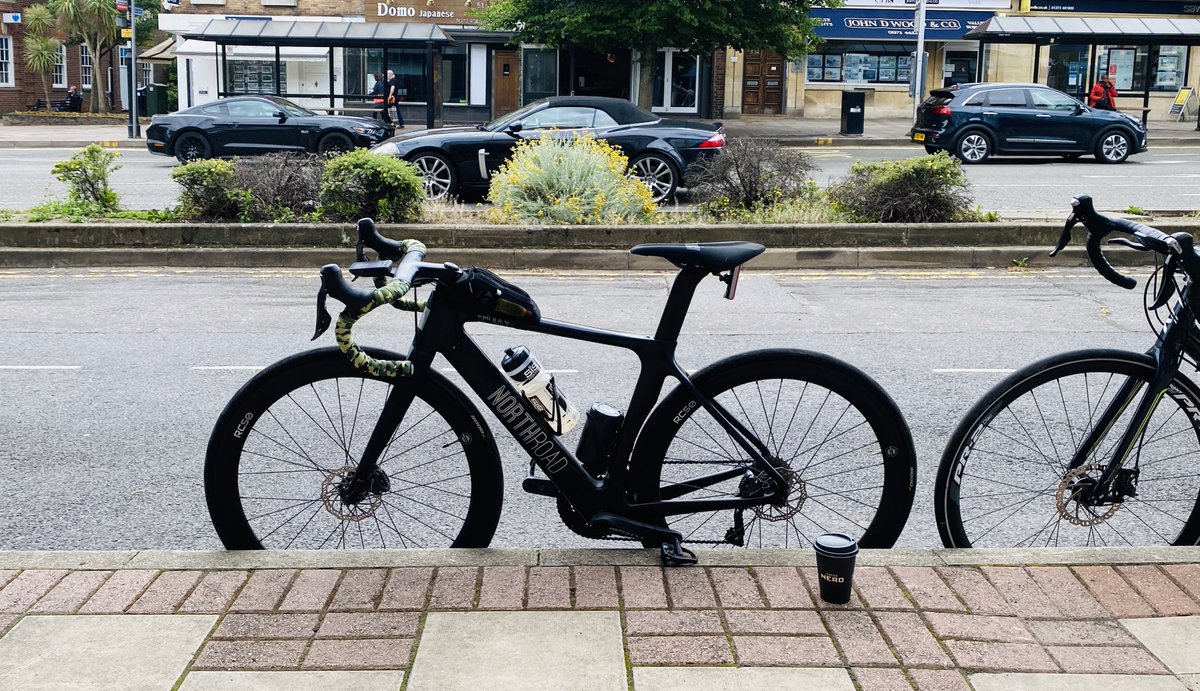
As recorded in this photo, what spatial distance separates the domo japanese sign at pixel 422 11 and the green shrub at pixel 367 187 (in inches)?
1044

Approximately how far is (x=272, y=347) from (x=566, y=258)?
4.36m

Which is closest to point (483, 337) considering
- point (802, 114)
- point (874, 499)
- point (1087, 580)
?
point (874, 499)

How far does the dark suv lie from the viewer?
950 inches

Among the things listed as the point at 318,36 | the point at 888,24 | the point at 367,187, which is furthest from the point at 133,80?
the point at 888,24

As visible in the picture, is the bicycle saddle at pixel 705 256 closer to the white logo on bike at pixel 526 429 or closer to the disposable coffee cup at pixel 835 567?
the white logo on bike at pixel 526 429

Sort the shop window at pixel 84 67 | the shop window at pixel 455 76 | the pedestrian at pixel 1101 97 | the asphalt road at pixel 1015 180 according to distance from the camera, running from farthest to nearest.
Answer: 1. the shop window at pixel 84 67
2. the shop window at pixel 455 76
3. the pedestrian at pixel 1101 97
4. the asphalt road at pixel 1015 180

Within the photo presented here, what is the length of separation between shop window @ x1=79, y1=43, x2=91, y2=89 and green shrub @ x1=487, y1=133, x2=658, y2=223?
42890 millimetres

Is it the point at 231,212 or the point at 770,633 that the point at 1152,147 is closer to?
the point at 231,212

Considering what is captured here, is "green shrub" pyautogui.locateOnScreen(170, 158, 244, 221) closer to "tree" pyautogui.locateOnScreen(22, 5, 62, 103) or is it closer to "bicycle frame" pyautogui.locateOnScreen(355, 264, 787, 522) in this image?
"bicycle frame" pyautogui.locateOnScreen(355, 264, 787, 522)

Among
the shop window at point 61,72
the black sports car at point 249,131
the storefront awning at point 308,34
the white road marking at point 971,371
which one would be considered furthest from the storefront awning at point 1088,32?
the shop window at point 61,72

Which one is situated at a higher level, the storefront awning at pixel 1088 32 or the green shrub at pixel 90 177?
the storefront awning at pixel 1088 32

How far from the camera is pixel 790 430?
13.0 feet

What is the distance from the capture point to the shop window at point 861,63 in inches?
1598

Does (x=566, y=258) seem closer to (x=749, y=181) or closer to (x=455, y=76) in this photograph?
(x=749, y=181)
